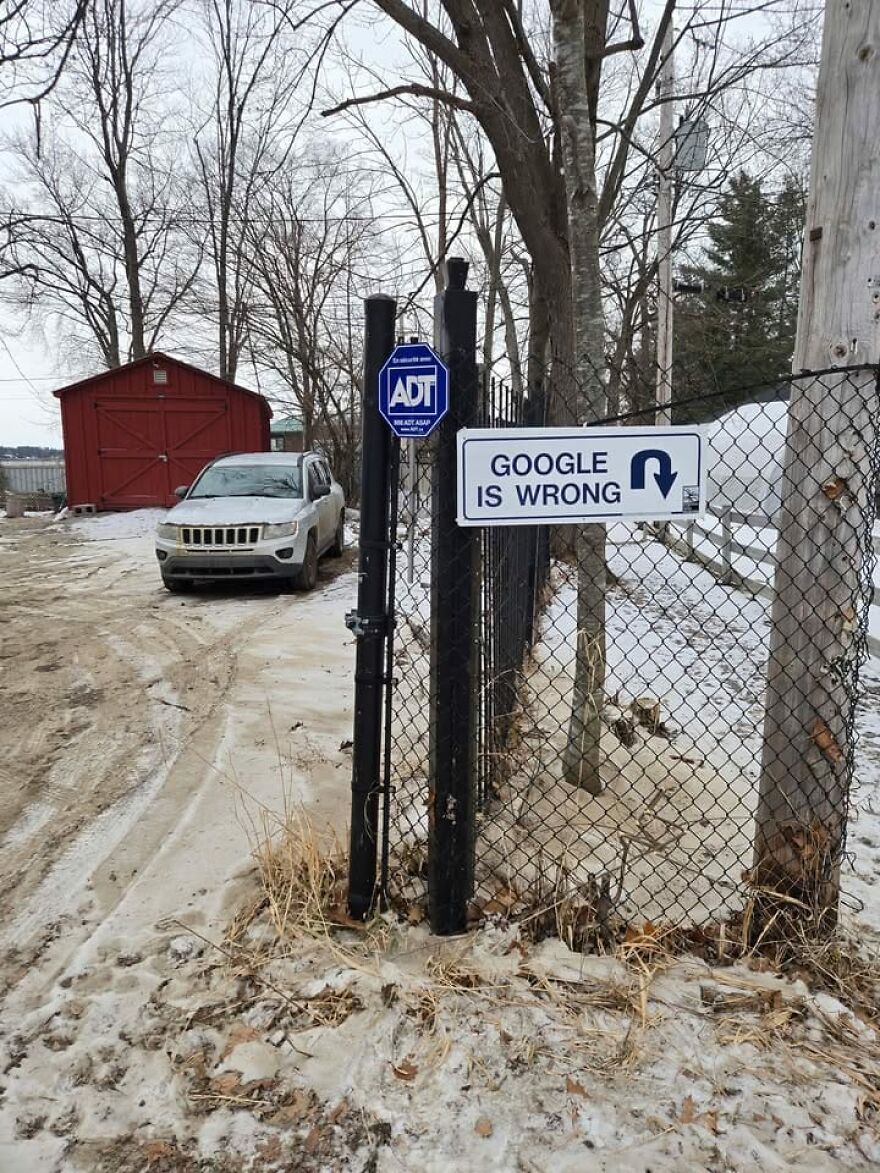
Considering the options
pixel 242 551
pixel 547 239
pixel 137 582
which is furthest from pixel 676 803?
pixel 137 582

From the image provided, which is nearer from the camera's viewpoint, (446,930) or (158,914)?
(446,930)

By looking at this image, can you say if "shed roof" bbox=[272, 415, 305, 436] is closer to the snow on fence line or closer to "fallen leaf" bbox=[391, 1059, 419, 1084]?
the snow on fence line

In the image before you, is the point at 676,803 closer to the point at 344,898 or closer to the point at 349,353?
the point at 344,898

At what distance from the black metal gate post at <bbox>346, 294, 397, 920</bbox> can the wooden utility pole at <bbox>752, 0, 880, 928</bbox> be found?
1251mm

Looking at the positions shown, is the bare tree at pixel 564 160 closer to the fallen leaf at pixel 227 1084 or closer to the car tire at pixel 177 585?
the fallen leaf at pixel 227 1084

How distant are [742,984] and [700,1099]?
455 millimetres

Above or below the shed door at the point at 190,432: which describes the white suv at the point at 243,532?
below

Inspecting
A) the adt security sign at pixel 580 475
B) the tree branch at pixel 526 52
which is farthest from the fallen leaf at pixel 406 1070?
the tree branch at pixel 526 52

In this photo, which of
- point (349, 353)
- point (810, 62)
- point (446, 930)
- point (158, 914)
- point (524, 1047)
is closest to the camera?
point (524, 1047)

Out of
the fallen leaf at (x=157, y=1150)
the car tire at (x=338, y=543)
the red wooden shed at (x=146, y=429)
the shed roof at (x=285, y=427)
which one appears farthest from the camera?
the shed roof at (x=285, y=427)

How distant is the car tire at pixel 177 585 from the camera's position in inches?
329

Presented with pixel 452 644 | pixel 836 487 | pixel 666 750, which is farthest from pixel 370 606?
pixel 666 750

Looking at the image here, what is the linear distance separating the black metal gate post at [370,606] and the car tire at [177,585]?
21.0 feet

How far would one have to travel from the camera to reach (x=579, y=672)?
3525mm
